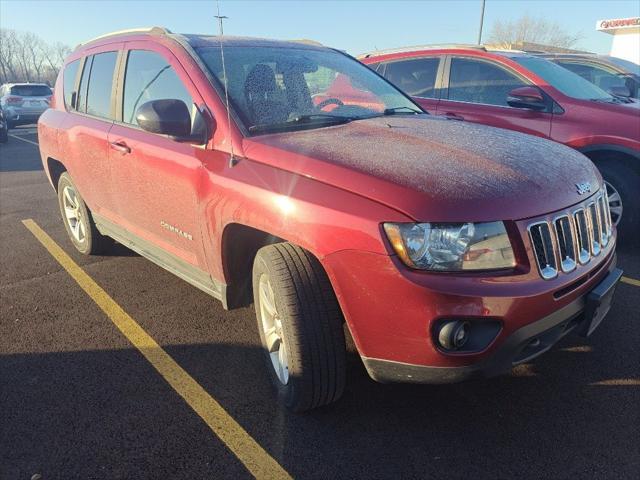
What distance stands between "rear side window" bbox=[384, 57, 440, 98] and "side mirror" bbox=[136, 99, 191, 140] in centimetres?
364

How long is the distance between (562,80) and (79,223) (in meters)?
5.05

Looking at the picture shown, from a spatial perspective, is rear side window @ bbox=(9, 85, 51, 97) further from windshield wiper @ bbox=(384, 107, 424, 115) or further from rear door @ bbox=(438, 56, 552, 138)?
→ windshield wiper @ bbox=(384, 107, 424, 115)

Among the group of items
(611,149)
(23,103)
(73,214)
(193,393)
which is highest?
(611,149)

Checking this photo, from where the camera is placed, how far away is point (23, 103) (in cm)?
1911

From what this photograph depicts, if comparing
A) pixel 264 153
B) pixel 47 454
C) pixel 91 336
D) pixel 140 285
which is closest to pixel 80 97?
pixel 140 285

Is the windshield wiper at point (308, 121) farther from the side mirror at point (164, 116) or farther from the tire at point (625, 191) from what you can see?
the tire at point (625, 191)

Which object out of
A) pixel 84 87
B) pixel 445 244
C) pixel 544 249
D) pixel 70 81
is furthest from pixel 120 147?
pixel 544 249

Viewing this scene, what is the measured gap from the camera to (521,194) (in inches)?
80.8

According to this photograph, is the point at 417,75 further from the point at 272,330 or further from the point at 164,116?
the point at 272,330

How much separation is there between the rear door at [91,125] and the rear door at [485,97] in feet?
10.4

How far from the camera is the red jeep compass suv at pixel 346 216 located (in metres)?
1.94

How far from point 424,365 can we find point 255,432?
3.10ft

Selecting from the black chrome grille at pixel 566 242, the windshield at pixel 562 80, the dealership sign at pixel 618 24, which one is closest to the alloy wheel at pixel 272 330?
the black chrome grille at pixel 566 242

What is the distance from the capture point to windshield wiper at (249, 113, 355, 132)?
2672 mm
